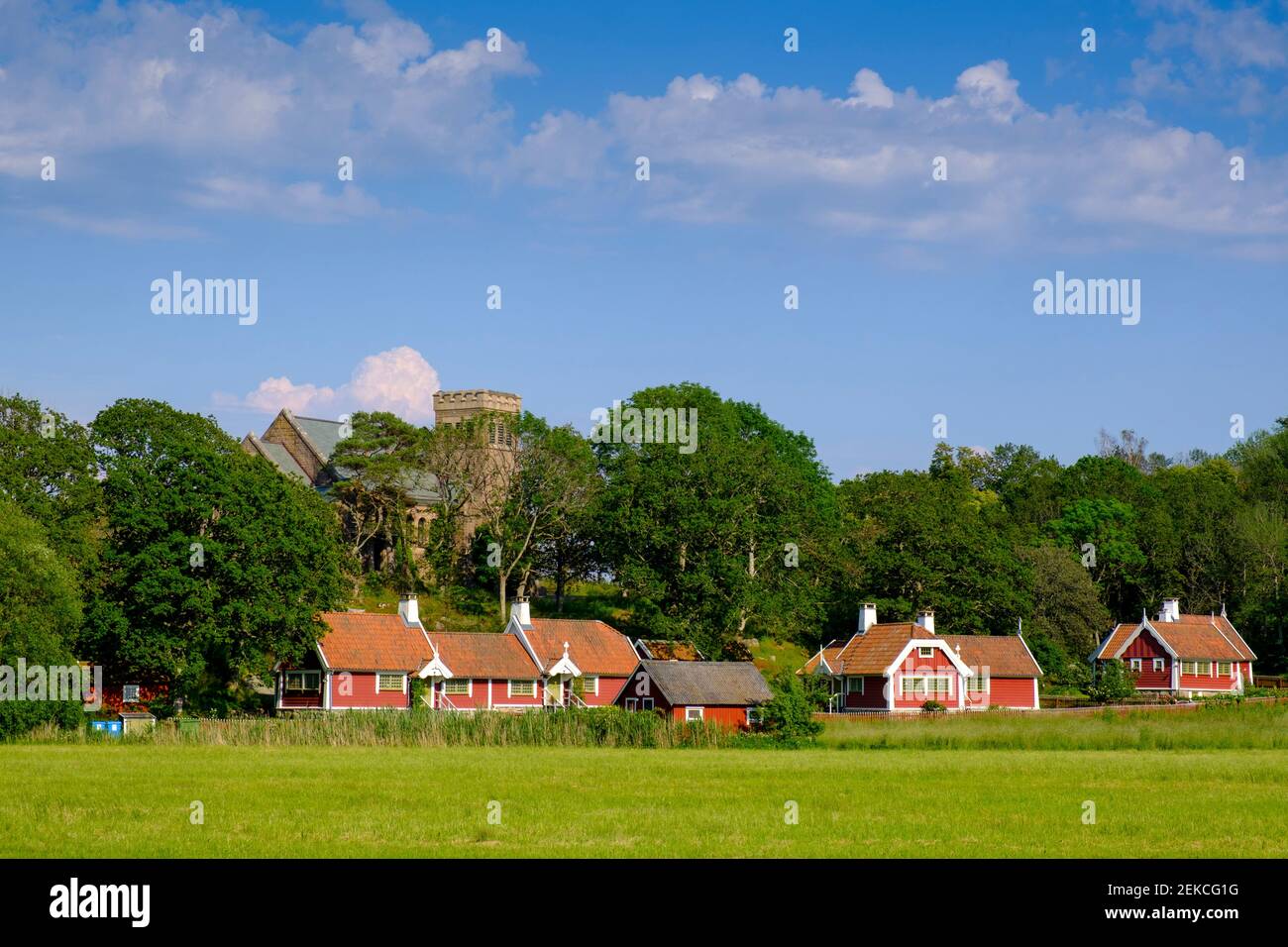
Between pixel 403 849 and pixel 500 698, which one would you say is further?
pixel 500 698

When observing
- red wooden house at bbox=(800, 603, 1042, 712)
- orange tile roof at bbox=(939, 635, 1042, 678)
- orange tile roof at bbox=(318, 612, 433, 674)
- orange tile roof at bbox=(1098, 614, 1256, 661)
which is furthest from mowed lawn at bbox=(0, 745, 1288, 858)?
orange tile roof at bbox=(1098, 614, 1256, 661)

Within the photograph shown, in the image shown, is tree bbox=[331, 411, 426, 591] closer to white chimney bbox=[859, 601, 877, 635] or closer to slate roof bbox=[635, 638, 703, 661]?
slate roof bbox=[635, 638, 703, 661]

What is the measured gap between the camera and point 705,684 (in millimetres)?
67812

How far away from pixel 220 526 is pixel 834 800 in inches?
1636

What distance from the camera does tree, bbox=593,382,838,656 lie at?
8588 centimetres

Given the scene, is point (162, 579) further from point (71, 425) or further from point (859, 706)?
point (859, 706)

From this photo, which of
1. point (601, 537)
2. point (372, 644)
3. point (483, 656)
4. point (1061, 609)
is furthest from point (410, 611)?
point (1061, 609)

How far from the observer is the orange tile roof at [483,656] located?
259 ft

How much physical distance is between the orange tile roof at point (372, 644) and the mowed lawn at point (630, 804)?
27.9 metres

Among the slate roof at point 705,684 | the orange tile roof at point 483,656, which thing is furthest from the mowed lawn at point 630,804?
the orange tile roof at point 483,656

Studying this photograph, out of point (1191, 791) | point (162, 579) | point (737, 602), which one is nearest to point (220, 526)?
point (162, 579)

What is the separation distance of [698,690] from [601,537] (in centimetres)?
2423
